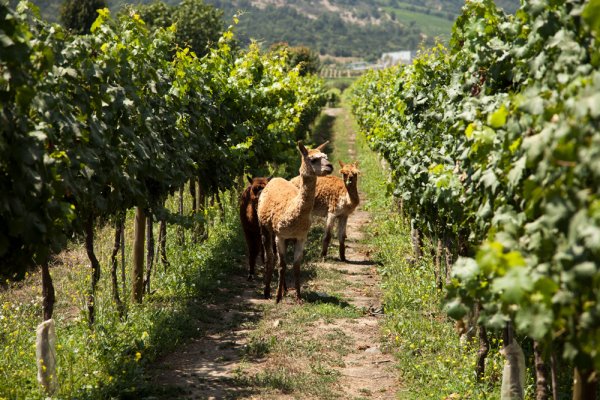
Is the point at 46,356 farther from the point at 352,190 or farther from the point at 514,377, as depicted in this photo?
the point at 352,190

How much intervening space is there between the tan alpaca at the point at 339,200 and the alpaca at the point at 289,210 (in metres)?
2.38

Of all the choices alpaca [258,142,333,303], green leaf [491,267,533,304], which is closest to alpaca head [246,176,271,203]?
alpaca [258,142,333,303]

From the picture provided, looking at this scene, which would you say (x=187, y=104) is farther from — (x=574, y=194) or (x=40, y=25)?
(x=574, y=194)

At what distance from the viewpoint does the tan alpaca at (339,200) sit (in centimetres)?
1273

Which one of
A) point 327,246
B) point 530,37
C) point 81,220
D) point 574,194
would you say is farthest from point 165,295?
point 574,194

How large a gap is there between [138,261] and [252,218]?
247 centimetres

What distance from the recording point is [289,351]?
7867mm

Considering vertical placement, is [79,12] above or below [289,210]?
above

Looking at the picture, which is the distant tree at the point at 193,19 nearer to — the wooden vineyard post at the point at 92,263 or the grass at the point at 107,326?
the grass at the point at 107,326

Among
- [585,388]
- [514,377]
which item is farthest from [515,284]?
[514,377]

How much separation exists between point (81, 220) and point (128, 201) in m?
1.17

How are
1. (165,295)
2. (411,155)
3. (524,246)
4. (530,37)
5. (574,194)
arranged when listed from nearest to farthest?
(574,194) → (524,246) → (530,37) → (411,155) → (165,295)

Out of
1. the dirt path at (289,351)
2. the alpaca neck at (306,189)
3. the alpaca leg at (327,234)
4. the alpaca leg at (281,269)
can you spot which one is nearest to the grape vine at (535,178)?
the dirt path at (289,351)

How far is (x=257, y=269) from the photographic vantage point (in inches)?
480
